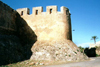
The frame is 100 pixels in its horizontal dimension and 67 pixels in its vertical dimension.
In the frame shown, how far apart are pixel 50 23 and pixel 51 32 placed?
114cm

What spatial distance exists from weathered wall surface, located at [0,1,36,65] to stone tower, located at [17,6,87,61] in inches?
26.8

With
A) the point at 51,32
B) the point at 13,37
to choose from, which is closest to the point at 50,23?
the point at 51,32

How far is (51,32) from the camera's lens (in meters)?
12.2

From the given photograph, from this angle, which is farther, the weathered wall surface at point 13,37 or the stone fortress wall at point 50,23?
the stone fortress wall at point 50,23

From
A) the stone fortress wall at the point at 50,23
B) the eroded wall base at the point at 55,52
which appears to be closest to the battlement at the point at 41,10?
the stone fortress wall at the point at 50,23

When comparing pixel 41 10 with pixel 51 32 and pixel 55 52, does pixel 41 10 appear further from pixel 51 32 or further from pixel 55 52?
pixel 55 52

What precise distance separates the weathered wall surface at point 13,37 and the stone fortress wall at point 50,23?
0.82m

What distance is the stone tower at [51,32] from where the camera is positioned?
412 inches

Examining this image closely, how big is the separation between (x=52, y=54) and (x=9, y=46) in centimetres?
415

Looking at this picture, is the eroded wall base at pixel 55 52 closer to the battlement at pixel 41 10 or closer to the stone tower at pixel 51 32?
the stone tower at pixel 51 32

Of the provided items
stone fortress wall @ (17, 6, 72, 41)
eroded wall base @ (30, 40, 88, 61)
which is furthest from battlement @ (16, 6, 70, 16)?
eroded wall base @ (30, 40, 88, 61)

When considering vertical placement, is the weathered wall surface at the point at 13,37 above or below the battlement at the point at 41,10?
below

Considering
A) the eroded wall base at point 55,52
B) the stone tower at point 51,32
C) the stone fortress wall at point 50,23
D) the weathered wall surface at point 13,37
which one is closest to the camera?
the weathered wall surface at point 13,37

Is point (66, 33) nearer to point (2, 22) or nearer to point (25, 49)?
point (25, 49)
